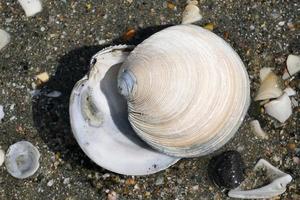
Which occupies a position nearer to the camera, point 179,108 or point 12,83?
point 179,108

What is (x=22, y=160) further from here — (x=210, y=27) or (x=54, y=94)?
(x=210, y=27)

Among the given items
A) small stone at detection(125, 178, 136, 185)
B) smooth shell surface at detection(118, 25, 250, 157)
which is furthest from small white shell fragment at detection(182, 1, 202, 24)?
small stone at detection(125, 178, 136, 185)

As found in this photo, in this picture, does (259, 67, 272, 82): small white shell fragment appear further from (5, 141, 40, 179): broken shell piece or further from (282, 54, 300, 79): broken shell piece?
(5, 141, 40, 179): broken shell piece

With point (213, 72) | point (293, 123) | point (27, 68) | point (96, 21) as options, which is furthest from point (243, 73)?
point (27, 68)

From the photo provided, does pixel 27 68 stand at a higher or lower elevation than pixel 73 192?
higher

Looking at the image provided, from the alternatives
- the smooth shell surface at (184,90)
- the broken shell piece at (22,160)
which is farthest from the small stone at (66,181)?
the smooth shell surface at (184,90)

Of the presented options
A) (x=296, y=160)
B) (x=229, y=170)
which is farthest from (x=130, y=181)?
(x=296, y=160)

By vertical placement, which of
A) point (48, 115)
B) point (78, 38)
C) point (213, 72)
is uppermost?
point (213, 72)

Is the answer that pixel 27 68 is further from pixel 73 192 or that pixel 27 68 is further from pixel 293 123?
pixel 293 123
